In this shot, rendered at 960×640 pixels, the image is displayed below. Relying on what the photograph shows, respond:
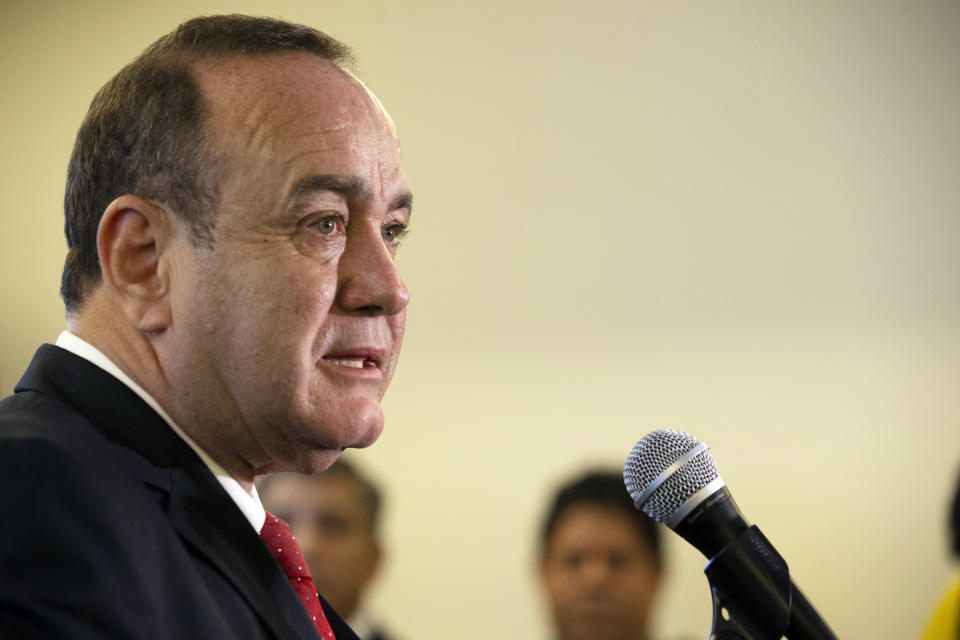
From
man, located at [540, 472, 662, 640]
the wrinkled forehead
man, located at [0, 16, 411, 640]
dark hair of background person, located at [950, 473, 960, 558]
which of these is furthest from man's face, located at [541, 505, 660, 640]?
the wrinkled forehead

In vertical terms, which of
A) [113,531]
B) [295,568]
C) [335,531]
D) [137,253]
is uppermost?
[137,253]

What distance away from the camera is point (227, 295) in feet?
3.80

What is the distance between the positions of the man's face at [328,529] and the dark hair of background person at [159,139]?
2.51 metres

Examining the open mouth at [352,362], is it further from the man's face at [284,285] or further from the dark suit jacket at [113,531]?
the dark suit jacket at [113,531]

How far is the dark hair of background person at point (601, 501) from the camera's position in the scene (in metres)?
3.48

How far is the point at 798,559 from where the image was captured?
419 centimetres

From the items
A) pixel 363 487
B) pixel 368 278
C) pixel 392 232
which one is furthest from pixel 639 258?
pixel 368 278

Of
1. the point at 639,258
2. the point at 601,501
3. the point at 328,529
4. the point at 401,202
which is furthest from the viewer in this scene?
the point at 639,258

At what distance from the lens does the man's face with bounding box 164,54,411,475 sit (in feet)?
3.80

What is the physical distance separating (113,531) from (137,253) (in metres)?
0.39

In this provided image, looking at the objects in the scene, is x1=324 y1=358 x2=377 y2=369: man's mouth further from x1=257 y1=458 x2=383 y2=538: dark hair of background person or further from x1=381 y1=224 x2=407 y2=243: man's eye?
x1=257 y1=458 x2=383 y2=538: dark hair of background person

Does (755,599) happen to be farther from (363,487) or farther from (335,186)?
(363,487)

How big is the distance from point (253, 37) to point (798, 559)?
3.63 m

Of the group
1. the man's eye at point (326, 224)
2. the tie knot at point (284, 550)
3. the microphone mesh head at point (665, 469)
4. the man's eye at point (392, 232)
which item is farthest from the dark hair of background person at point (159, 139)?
the microphone mesh head at point (665, 469)
